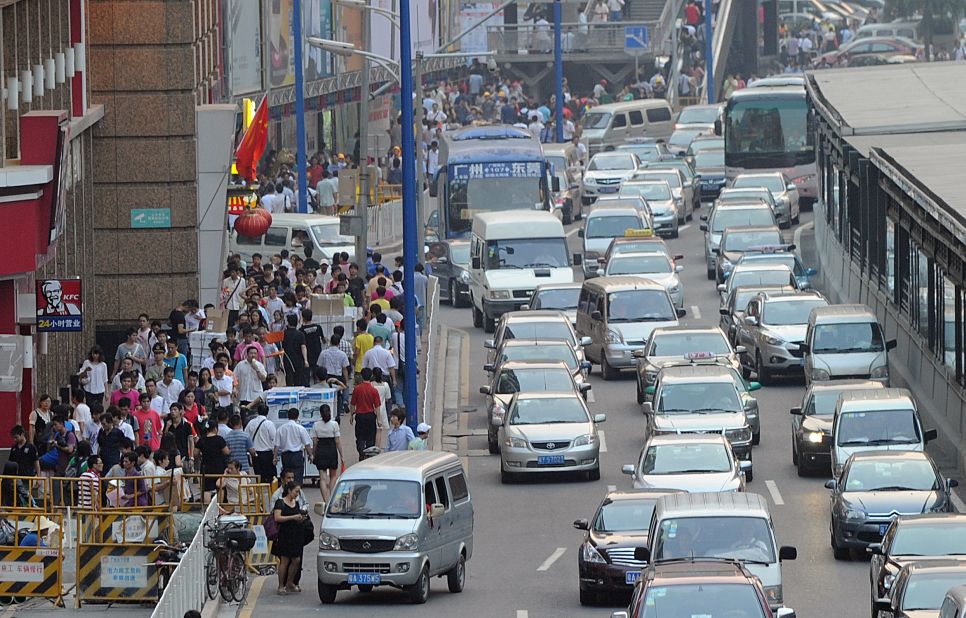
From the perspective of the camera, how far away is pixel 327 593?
2359 centimetres

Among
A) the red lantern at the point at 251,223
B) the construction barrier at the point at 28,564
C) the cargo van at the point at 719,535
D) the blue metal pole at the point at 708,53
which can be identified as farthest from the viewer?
the blue metal pole at the point at 708,53

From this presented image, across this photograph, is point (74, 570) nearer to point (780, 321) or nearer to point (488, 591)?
point (488, 591)

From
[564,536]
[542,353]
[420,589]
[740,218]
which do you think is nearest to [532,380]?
[542,353]

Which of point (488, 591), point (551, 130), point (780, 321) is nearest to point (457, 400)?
point (780, 321)

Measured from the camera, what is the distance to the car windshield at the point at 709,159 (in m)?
66.8

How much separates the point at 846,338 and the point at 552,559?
11.3 metres

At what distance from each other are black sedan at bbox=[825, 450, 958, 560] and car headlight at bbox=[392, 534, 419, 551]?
5.36 metres

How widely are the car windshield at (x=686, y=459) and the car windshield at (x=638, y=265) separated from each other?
1748 centimetres

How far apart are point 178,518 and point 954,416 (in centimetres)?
1370

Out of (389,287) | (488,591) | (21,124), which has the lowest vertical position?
(488,591)

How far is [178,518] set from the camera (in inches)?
900

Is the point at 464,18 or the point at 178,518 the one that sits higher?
the point at 464,18

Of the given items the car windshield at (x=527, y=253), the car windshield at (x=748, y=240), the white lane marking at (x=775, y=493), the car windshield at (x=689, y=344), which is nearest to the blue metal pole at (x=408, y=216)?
the white lane marking at (x=775, y=493)

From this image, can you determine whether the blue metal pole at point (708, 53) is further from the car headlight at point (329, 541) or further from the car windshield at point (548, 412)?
the car headlight at point (329, 541)
